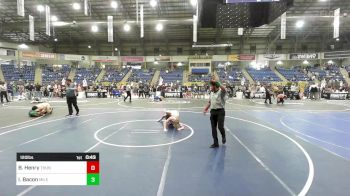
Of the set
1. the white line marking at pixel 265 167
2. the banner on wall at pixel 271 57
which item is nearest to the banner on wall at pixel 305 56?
the banner on wall at pixel 271 57

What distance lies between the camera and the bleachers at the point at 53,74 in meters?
38.7

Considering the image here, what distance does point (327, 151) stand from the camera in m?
6.34

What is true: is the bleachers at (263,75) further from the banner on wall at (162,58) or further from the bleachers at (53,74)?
the bleachers at (53,74)

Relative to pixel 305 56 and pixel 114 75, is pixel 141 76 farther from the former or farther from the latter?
pixel 305 56

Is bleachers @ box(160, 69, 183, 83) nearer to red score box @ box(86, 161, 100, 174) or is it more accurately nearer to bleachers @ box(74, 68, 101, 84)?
bleachers @ box(74, 68, 101, 84)

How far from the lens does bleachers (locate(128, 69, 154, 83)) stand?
40.0 metres

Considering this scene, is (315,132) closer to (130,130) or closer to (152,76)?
(130,130)

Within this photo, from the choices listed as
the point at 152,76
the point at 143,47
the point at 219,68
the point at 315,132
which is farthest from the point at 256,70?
the point at 315,132

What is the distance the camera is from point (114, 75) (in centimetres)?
4197

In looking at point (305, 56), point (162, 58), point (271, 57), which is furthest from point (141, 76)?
point (305, 56)

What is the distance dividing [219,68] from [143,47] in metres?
14.9
